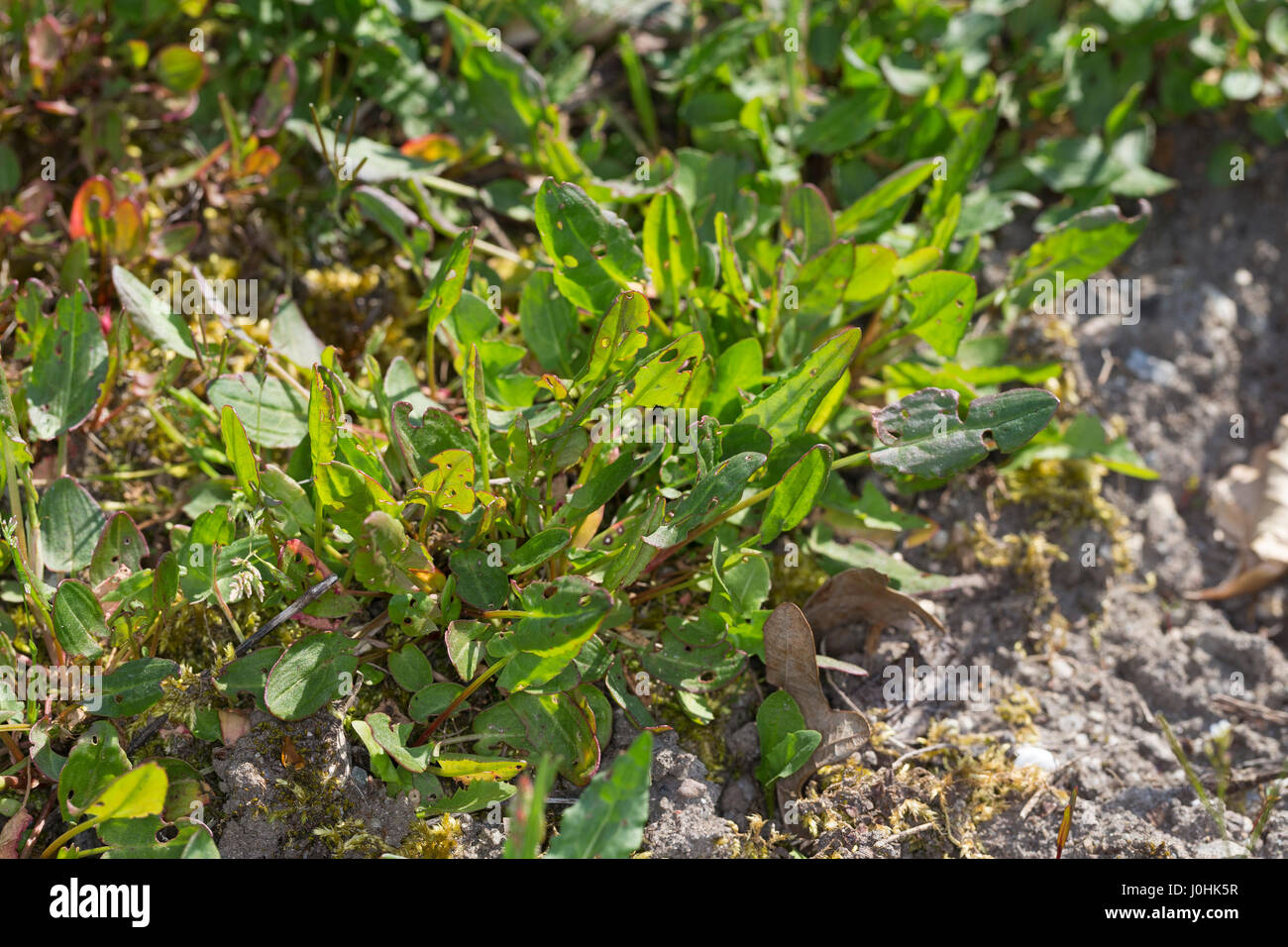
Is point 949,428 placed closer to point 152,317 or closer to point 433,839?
point 433,839

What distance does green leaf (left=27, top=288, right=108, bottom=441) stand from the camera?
2117 millimetres

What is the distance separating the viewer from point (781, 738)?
78.0 inches

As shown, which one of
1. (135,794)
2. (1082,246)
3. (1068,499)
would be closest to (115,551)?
(135,794)

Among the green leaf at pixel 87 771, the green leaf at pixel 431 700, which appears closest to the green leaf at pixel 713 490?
the green leaf at pixel 431 700

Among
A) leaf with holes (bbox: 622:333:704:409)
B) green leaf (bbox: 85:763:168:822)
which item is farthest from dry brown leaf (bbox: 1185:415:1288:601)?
green leaf (bbox: 85:763:168:822)

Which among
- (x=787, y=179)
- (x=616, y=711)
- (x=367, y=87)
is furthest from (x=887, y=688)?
(x=367, y=87)

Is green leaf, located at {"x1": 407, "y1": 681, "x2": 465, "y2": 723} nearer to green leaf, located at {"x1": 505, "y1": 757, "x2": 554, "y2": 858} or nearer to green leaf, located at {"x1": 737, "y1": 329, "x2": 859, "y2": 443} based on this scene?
green leaf, located at {"x1": 505, "y1": 757, "x2": 554, "y2": 858}

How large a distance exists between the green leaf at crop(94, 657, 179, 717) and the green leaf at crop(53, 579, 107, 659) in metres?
0.08

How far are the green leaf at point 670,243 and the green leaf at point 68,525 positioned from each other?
4.16 feet

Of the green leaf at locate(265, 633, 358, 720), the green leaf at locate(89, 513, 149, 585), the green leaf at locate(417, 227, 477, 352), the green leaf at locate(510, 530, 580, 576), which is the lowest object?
the green leaf at locate(265, 633, 358, 720)

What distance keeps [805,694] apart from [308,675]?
0.95 meters

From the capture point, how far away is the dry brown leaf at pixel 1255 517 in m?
2.48

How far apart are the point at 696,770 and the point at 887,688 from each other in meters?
0.48

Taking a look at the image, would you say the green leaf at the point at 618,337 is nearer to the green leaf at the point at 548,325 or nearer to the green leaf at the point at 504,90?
the green leaf at the point at 548,325
